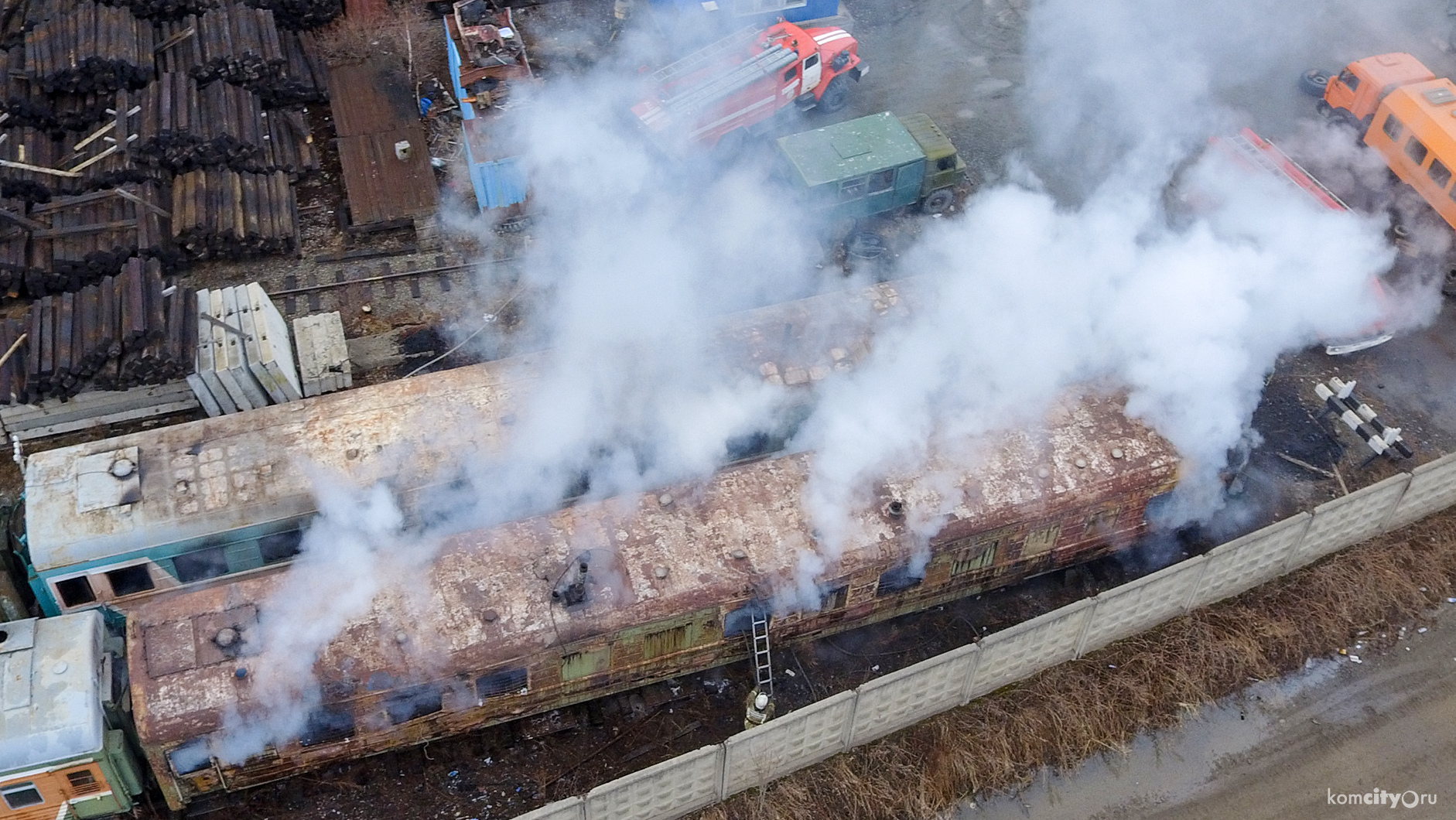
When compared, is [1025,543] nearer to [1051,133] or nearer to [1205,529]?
[1205,529]

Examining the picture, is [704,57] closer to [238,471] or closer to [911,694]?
[238,471]

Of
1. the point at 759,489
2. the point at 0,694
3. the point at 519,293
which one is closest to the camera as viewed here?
the point at 0,694

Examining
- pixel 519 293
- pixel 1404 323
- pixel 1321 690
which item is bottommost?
pixel 1321 690

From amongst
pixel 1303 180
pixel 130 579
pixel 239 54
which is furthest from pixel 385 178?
pixel 1303 180

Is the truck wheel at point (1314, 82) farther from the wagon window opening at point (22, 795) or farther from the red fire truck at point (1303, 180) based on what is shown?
the wagon window opening at point (22, 795)

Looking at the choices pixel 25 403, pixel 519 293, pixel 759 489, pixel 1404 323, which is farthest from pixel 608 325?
pixel 1404 323

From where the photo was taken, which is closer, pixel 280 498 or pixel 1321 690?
pixel 280 498
